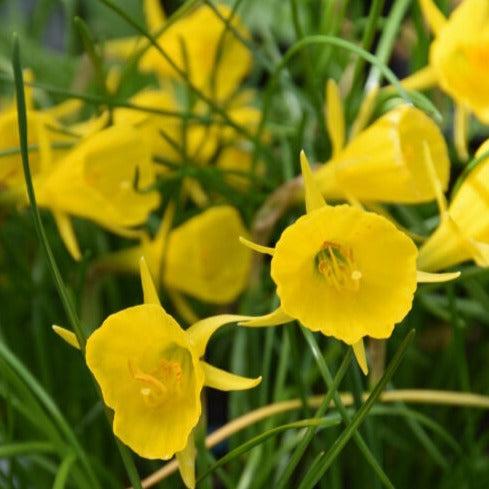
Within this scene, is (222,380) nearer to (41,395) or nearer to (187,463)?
(187,463)

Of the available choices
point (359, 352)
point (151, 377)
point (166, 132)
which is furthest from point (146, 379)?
point (166, 132)

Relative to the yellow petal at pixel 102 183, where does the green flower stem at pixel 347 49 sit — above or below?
above

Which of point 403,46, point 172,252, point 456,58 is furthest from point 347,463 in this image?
point 403,46

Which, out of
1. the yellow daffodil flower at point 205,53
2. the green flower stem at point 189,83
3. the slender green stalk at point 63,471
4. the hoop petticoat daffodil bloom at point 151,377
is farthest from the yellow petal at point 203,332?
the yellow daffodil flower at point 205,53

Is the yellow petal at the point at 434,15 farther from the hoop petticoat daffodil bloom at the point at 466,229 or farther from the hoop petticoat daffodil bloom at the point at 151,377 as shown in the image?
the hoop petticoat daffodil bloom at the point at 151,377

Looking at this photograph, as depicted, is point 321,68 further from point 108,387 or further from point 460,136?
point 108,387

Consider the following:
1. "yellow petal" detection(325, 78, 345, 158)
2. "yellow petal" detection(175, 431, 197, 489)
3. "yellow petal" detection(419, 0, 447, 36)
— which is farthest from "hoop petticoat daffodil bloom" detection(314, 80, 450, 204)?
"yellow petal" detection(175, 431, 197, 489)

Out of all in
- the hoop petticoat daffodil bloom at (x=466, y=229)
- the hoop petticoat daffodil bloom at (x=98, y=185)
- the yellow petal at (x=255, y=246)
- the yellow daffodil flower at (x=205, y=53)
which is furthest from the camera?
the yellow daffodil flower at (x=205, y=53)
